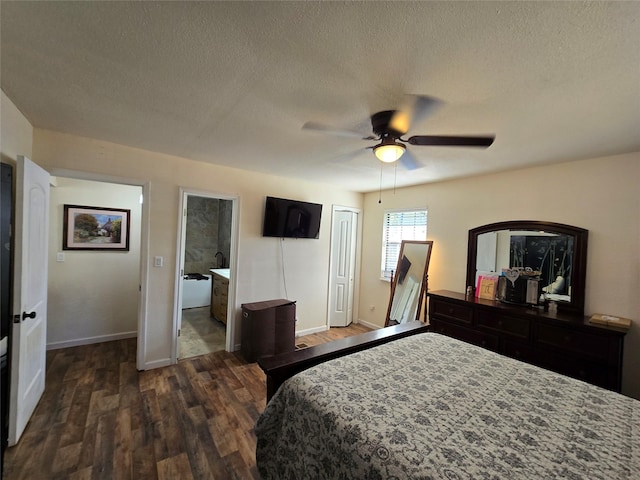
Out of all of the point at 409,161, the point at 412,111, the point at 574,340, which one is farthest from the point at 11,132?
the point at 574,340

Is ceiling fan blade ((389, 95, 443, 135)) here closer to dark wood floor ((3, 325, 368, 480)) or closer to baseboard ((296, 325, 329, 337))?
dark wood floor ((3, 325, 368, 480))

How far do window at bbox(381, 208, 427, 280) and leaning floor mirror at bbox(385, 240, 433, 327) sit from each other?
0.64 ft

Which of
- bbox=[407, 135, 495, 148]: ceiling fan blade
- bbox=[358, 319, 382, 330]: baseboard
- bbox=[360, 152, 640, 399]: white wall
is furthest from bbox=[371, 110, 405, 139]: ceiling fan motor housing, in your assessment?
bbox=[358, 319, 382, 330]: baseboard

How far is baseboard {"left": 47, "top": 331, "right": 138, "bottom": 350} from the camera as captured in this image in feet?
10.9

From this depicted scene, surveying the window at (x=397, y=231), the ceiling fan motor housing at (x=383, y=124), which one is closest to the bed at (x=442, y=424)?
the ceiling fan motor housing at (x=383, y=124)

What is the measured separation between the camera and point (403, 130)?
1.98m

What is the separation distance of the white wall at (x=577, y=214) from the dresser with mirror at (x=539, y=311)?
0.11 m

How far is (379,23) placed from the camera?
1.09 metres

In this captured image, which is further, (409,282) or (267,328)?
(409,282)

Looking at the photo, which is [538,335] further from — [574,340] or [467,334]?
[467,334]

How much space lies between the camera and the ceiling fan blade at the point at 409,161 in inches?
97.1

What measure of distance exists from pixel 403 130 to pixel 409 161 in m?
0.78

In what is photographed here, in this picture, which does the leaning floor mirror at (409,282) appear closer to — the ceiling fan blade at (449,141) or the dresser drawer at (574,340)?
the dresser drawer at (574,340)

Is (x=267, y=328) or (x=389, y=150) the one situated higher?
(x=389, y=150)
